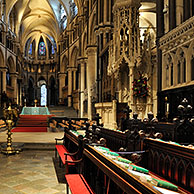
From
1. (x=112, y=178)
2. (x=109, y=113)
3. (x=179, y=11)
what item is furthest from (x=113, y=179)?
(x=109, y=113)

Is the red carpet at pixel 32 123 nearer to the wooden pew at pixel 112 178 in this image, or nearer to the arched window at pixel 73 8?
the wooden pew at pixel 112 178

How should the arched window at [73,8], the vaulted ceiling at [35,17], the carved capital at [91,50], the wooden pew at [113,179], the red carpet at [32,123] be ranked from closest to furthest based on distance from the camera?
the wooden pew at [113,179]
the red carpet at [32,123]
the carved capital at [91,50]
the arched window at [73,8]
the vaulted ceiling at [35,17]

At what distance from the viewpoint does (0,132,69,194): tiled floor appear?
12.7 feet

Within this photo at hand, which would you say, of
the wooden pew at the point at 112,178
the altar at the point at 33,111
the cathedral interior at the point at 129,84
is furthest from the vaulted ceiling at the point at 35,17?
the wooden pew at the point at 112,178

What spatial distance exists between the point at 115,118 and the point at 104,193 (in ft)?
26.4

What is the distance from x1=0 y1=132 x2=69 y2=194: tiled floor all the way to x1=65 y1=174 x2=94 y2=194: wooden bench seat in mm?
553

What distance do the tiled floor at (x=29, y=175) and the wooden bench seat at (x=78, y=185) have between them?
553 millimetres

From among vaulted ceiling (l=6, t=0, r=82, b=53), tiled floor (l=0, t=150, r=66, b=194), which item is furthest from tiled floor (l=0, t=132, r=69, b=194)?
vaulted ceiling (l=6, t=0, r=82, b=53)

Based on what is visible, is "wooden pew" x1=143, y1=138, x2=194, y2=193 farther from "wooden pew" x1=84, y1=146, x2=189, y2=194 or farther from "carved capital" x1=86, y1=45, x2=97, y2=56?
"carved capital" x1=86, y1=45, x2=97, y2=56

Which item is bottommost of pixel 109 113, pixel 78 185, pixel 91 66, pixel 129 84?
pixel 78 185

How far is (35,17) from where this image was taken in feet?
120

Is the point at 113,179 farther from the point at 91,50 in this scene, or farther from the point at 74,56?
the point at 74,56

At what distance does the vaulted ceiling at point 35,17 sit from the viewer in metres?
30.1

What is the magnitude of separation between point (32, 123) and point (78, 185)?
42.0 ft
